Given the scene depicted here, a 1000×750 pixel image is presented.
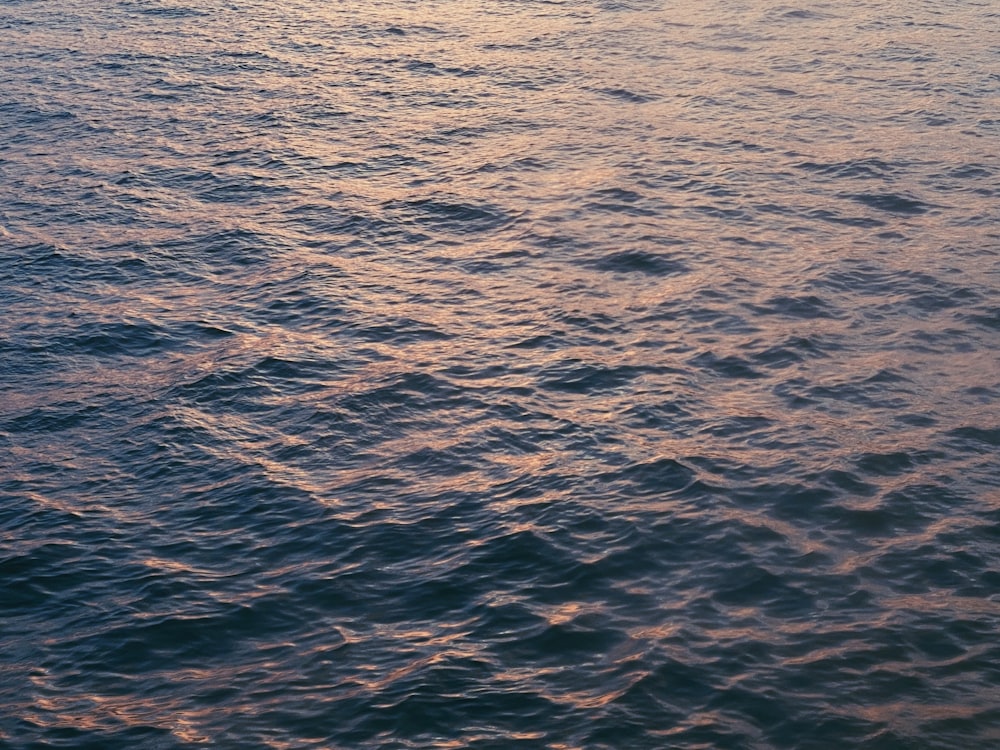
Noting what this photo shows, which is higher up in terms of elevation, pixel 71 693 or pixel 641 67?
pixel 641 67

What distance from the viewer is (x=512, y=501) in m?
18.4

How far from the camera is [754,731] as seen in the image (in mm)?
13914

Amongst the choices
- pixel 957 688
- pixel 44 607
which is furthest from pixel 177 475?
pixel 957 688

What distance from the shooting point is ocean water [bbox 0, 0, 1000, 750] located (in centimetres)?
1495

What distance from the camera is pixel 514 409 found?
20750mm

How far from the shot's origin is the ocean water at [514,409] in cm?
1495

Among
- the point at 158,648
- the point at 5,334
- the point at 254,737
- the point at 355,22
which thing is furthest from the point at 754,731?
Answer: the point at 355,22

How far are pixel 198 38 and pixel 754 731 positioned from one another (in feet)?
123

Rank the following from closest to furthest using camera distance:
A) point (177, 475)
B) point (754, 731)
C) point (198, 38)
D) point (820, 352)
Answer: point (754, 731) → point (177, 475) → point (820, 352) → point (198, 38)

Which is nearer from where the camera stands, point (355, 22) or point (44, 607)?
point (44, 607)

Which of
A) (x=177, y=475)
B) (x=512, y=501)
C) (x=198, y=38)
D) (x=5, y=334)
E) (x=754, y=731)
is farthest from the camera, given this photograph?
(x=198, y=38)

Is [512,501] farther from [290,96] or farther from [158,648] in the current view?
[290,96]

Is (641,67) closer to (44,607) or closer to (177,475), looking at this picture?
(177,475)

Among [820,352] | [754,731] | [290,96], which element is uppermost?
[290,96]
